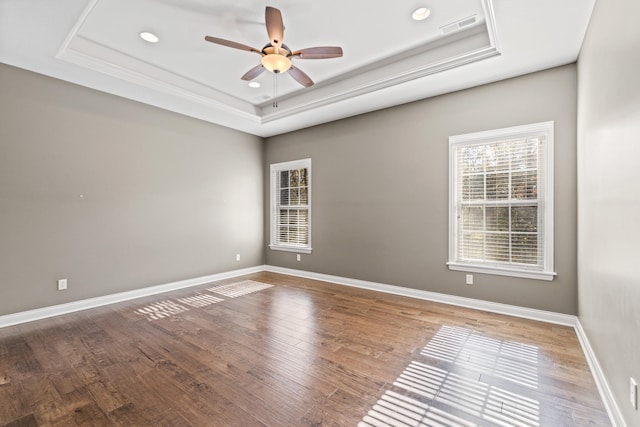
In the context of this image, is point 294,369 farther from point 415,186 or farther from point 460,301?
point 415,186

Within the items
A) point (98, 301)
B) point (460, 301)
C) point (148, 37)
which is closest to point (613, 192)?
point (460, 301)

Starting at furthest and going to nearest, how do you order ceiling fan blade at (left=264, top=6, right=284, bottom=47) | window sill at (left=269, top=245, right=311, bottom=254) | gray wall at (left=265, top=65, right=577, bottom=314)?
1. window sill at (left=269, top=245, right=311, bottom=254)
2. gray wall at (left=265, top=65, right=577, bottom=314)
3. ceiling fan blade at (left=264, top=6, right=284, bottom=47)

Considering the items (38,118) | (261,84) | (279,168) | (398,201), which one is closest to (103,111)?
(38,118)

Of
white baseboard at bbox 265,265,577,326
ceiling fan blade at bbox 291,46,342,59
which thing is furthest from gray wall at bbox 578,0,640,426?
ceiling fan blade at bbox 291,46,342,59

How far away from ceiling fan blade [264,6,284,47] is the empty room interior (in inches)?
0.6

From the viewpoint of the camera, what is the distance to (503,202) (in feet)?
11.7

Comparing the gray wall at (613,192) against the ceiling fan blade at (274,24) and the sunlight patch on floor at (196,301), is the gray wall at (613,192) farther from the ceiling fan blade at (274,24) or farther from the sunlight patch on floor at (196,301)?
the sunlight patch on floor at (196,301)

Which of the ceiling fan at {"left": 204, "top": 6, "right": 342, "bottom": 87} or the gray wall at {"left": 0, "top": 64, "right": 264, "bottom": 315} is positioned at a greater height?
the ceiling fan at {"left": 204, "top": 6, "right": 342, "bottom": 87}

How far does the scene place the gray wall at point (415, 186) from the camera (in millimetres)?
3225

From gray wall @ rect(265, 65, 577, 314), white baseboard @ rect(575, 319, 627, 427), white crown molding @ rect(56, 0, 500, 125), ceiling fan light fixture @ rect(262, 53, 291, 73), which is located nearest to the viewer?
white baseboard @ rect(575, 319, 627, 427)

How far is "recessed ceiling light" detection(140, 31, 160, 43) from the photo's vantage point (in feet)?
9.98

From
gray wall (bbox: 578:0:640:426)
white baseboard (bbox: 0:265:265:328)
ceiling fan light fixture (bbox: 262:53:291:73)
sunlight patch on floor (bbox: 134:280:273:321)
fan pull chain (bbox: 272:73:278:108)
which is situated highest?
fan pull chain (bbox: 272:73:278:108)

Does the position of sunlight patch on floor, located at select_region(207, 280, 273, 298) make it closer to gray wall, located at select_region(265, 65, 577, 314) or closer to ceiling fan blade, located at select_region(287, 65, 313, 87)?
gray wall, located at select_region(265, 65, 577, 314)

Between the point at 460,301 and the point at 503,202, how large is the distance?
53.8 inches
